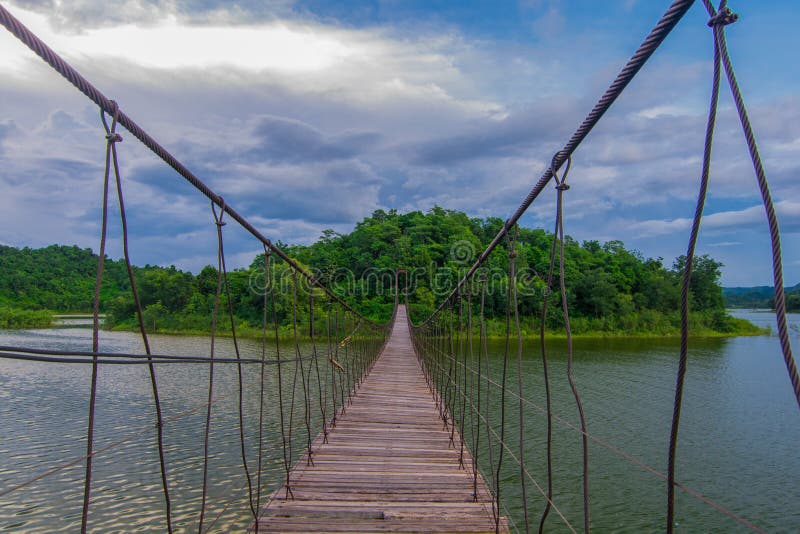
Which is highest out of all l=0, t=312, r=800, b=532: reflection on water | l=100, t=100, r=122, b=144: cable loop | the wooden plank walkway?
l=100, t=100, r=122, b=144: cable loop

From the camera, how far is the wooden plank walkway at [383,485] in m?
1.56

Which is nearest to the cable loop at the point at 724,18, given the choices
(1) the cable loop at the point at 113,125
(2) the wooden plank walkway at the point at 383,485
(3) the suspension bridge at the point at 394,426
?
(3) the suspension bridge at the point at 394,426

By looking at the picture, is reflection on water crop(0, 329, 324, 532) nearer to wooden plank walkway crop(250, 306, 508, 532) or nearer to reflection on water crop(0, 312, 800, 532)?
reflection on water crop(0, 312, 800, 532)

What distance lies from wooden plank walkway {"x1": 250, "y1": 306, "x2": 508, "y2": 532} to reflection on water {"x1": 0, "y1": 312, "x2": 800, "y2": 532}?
62 cm

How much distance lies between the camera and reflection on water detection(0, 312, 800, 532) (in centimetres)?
409

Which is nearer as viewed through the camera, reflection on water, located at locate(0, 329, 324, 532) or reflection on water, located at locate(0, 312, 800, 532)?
reflection on water, located at locate(0, 329, 324, 532)

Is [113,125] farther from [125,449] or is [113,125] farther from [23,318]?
[23,318]

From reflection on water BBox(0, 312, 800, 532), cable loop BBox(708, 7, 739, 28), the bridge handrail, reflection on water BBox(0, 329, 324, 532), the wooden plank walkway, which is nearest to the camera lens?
cable loop BBox(708, 7, 739, 28)

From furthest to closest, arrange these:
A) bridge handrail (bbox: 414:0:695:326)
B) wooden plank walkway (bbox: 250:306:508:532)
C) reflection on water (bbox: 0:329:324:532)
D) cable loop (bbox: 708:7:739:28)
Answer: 1. reflection on water (bbox: 0:329:324:532)
2. wooden plank walkway (bbox: 250:306:508:532)
3. bridge handrail (bbox: 414:0:695:326)
4. cable loop (bbox: 708:7:739:28)

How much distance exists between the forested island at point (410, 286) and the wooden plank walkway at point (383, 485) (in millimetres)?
14947

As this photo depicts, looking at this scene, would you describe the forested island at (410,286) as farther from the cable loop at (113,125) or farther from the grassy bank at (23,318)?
the cable loop at (113,125)

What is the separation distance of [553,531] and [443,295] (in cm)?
1975

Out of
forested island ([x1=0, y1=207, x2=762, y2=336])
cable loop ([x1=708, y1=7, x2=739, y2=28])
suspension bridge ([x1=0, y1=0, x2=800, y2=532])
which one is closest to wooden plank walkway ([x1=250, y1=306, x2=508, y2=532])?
suspension bridge ([x1=0, y1=0, x2=800, y2=532])

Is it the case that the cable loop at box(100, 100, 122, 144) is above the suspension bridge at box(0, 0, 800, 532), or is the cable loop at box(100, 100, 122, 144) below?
above
